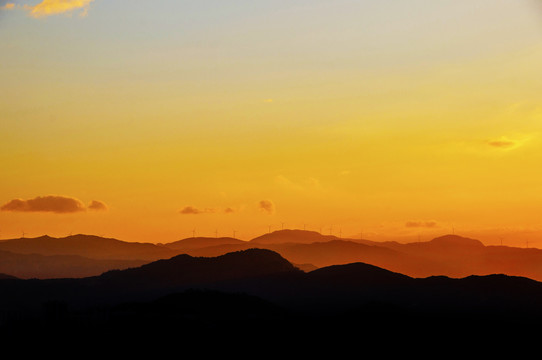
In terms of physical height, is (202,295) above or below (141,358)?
above

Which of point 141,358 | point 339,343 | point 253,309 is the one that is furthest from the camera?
point 253,309

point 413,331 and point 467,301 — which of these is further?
point 467,301

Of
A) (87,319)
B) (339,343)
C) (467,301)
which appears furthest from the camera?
(467,301)

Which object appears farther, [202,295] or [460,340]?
[202,295]

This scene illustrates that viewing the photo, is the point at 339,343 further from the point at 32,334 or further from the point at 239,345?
the point at 32,334

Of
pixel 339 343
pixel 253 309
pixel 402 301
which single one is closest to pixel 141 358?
pixel 339 343

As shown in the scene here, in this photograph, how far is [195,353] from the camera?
129m

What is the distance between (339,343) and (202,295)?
47720 mm

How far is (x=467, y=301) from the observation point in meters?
181

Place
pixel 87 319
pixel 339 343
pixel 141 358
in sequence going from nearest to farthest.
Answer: pixel 141 358 → pixel 339 343 → pixel 87 319

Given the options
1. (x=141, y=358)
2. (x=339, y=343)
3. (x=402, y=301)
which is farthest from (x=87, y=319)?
(x=402, y=301)

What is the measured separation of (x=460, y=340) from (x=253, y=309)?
4492cm

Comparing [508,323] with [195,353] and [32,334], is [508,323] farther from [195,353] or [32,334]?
[32,334]

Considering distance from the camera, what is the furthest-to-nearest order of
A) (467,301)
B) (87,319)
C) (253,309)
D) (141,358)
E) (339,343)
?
(467,301), (253,309), (87,319), (339,343), (141,358)
